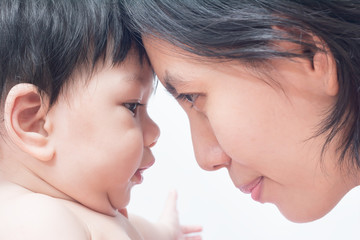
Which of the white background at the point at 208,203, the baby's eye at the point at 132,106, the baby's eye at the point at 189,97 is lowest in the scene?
the white background at the point at 208,203

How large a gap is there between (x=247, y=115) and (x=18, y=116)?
36cm

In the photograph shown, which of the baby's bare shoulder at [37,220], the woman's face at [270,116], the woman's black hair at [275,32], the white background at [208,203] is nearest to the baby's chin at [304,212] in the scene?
the woman's face at [270,116]

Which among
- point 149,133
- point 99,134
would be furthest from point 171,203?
point 99,134

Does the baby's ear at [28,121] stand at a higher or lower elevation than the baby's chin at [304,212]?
higher

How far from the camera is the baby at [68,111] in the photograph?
0.82 m

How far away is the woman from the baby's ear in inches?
8.0

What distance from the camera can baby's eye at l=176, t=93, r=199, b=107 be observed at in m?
0.86

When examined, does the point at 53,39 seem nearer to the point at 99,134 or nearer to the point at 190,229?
the point at 99,134

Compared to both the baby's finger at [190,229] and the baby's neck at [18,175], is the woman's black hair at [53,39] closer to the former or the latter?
the baby's neck at [18,175]

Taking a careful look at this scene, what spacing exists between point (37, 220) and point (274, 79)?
0.41 meters

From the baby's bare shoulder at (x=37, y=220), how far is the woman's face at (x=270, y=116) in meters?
0.27

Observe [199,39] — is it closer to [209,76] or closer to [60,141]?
[209,76]

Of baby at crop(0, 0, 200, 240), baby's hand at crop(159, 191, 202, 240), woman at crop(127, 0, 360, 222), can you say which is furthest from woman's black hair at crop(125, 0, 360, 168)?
baby's hand at crop(159, 191, 202, 240)

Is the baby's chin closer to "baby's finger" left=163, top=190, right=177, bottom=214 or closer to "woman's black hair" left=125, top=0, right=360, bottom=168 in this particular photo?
"woman's black hair" left=125, top=0, right=360, bottom=168
